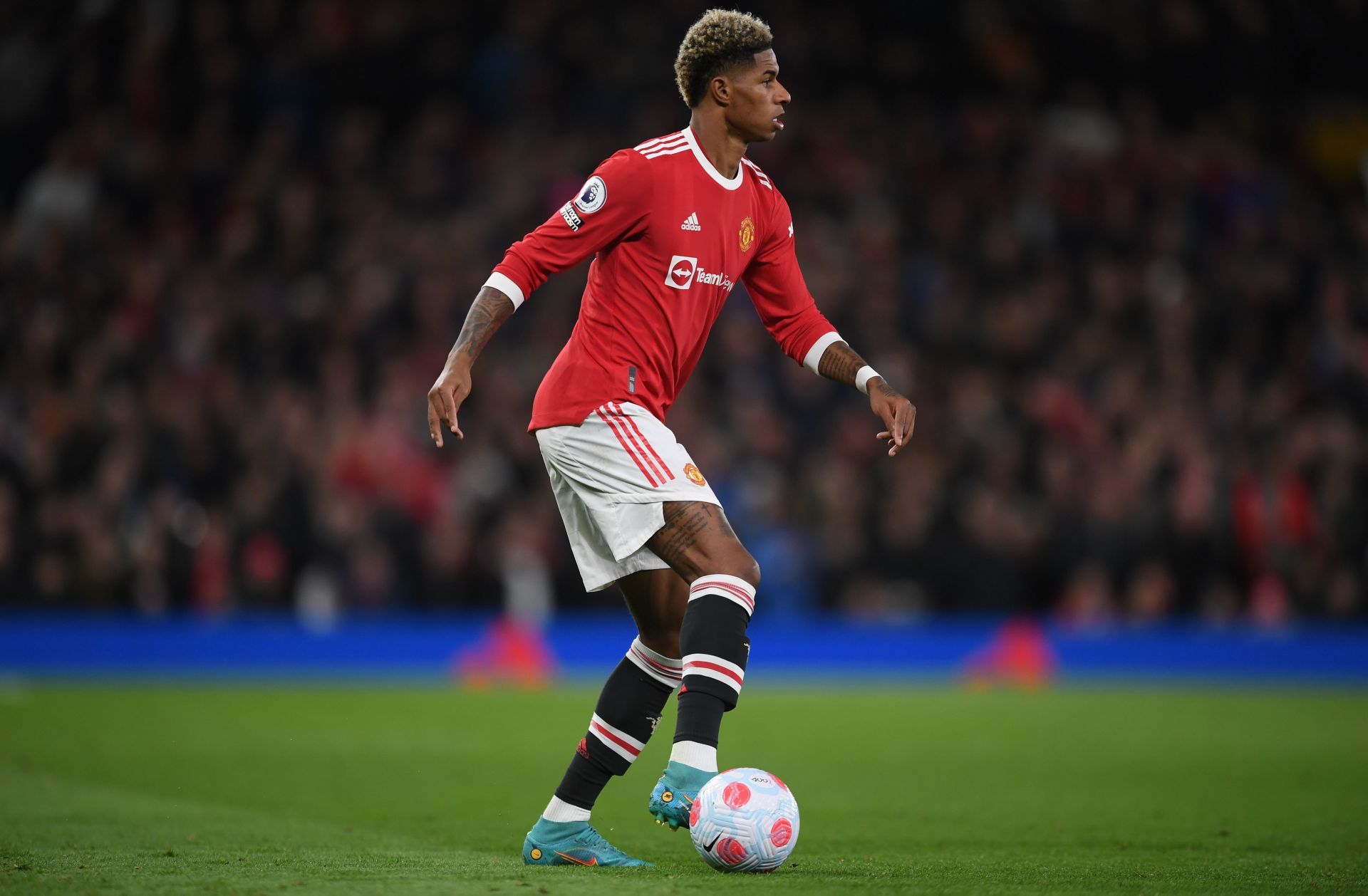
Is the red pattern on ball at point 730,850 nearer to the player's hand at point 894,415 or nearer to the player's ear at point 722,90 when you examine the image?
the player's hand at point 894,415

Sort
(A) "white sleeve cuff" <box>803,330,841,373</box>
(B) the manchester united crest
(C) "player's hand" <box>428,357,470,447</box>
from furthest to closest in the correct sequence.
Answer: (A) "white sleeve cuff" <box>803,330,841,373</box> → (B) the manchester united crest → (C) "player's hand" <box>428,357,470,447</box>

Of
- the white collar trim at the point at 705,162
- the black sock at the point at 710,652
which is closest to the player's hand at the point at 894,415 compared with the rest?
the black sock at the point at 710,652

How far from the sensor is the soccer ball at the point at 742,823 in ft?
15.1

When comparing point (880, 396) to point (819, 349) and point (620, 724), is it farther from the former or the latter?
point (620, 724)

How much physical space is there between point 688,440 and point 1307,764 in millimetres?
7996

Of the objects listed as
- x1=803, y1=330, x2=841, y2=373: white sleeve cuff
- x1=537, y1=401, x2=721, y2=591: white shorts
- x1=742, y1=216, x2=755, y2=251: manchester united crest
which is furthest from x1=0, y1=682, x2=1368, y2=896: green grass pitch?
x1=742, y1=216, x2=755, y2=251: manchester united crest

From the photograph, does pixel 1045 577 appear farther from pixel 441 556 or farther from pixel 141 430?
pixel 141 430

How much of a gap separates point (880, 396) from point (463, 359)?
4.44 feet

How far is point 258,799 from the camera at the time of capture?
704 centimetres

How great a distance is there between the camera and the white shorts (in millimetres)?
4836

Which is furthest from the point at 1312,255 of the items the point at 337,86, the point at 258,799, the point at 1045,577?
the point at 258,799

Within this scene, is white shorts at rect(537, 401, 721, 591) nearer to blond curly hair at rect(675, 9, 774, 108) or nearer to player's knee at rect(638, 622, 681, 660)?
player's knee at rect(638, 622, 681, 660)

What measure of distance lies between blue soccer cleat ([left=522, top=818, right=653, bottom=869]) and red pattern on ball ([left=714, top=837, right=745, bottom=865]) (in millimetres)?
388

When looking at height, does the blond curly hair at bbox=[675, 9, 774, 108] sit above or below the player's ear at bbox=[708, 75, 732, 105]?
above
